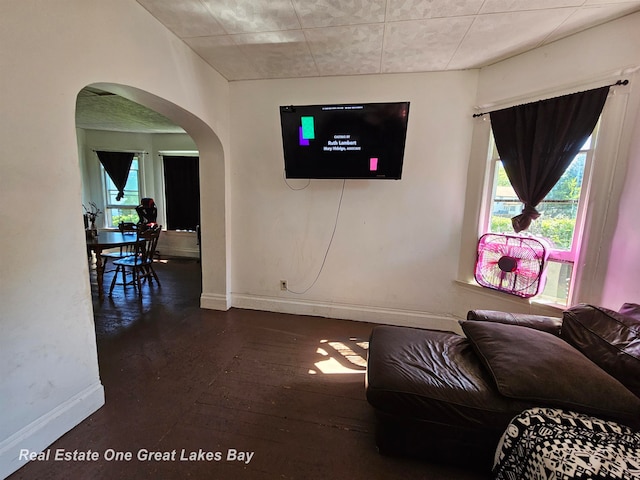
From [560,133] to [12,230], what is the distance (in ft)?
11.3

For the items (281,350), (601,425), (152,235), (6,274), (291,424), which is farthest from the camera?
(152,235)

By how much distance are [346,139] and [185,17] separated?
4.98 ft

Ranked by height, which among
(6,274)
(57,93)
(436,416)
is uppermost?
(57,93)

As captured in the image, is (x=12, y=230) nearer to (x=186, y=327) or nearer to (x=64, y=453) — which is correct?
(x=64, y=453)

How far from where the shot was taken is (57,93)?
140 cm

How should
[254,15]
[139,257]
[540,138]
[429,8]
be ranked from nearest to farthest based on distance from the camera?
[429,8], [254,15], [540,138], [139,257]

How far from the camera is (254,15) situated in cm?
192

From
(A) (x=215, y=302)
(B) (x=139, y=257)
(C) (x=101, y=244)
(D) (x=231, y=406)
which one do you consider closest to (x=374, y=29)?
(D) (x=231, y=406)

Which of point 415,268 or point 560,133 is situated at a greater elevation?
point 560,133

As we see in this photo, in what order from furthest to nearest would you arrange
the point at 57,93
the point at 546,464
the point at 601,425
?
1. the point at 57,93
2. the point at 601,425
3. the point at 546,464

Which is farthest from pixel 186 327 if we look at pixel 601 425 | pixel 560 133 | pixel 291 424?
pixel 560 133

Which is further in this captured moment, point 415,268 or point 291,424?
point 415,268

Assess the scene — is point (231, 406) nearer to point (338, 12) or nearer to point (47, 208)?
point (47, 208)

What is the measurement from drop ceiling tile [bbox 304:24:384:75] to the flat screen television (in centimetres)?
39
